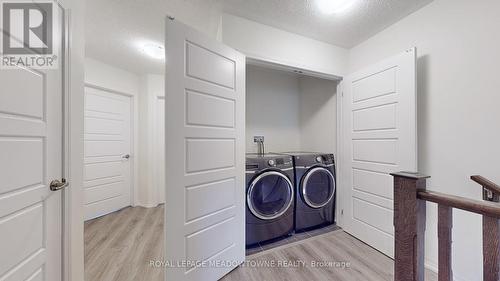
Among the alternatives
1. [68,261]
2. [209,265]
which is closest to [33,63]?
[68,261]

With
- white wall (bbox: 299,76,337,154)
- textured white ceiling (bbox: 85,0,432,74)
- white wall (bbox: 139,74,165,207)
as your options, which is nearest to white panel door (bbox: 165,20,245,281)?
textured white ceiling (bbox: 85,0,432,74)

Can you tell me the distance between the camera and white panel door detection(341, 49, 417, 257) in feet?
5.69

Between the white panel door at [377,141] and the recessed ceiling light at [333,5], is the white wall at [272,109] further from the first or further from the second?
the recessed ceiling light at [333,5]

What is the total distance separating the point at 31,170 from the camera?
0.91m

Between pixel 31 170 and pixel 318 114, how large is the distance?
2867mm

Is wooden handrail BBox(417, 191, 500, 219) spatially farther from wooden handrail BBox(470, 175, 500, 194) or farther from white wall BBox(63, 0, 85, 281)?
white wall BBox(63, 0, 85, 281)

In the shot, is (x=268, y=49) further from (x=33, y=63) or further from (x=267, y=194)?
(x=33, y=63)

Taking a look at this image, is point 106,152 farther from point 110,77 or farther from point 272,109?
point 272,109

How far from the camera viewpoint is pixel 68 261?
1.12 metres

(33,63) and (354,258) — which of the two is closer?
(33,63)

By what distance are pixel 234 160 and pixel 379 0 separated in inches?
70.3

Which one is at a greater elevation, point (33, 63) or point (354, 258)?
point (33, 63)

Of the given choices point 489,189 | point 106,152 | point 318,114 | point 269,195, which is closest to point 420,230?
point 489,189

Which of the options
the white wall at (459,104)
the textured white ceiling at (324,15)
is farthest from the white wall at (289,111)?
the white wall at (459,104)
